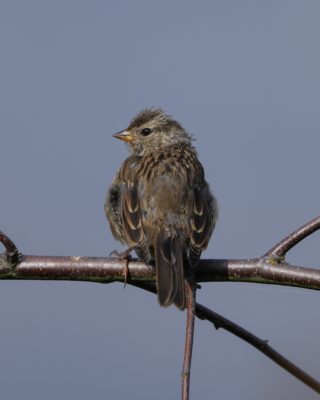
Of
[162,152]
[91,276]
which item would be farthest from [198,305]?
[162,152]

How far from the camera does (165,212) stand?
468cm

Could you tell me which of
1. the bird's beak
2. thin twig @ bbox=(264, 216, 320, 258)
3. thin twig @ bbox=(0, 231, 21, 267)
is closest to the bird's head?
the bird's beak

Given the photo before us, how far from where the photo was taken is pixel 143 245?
14.4 feet

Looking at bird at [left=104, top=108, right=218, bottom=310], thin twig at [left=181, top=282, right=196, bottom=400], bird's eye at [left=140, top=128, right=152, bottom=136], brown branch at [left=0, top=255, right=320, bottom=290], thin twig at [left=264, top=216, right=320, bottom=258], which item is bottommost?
thin twig at [left=181, top=282, right=196, bottom=400]

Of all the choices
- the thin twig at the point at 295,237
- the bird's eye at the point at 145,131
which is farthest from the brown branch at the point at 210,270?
the bird's eye at the point at 145,131

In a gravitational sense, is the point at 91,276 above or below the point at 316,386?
above

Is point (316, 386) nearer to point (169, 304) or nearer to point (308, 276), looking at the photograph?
point (308, 276)

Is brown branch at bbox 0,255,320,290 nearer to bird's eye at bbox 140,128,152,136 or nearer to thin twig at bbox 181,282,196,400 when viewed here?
thin twig at bbox 181,282,196,400

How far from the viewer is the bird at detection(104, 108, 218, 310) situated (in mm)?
4047

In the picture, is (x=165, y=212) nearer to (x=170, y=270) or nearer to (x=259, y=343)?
(x=170, y=270)

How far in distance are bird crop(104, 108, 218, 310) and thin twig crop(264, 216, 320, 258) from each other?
2.16 ft

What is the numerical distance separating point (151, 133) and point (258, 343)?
3.91 m

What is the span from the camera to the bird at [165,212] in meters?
4.05

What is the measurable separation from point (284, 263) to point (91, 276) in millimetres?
868
